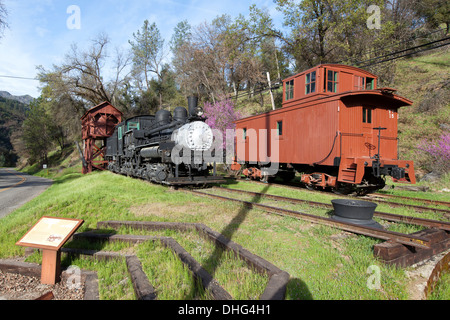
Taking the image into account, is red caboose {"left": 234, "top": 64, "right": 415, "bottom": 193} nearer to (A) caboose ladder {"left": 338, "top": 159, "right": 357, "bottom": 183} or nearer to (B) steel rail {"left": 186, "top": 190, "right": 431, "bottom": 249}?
(A) caboose ladder {"left": 338, "top": 159, "right": 357, "bottom": 183}

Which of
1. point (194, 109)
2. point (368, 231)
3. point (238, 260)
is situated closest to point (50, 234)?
point (238, 260)

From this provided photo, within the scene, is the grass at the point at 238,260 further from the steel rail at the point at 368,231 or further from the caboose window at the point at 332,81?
the caboose window at the point at 332,81

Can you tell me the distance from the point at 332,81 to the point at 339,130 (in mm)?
2850

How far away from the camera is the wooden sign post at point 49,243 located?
11.4 feet

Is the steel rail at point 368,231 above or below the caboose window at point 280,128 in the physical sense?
below

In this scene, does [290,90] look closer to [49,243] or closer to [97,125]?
[49,243]

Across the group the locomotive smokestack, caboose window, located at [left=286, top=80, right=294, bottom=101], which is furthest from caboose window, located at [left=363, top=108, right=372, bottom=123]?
the locomotive smokestack

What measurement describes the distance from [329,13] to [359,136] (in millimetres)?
14680

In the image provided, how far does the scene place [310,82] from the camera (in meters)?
10.9

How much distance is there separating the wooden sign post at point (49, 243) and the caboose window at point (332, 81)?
10.4 m

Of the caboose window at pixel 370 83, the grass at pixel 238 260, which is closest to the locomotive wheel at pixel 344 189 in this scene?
the grass at pixel 238 260

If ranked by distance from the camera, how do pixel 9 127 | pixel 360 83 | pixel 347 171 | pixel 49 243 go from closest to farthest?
pixel 49 243
pixel 347 171
pixel 360 83
pixel 9 127

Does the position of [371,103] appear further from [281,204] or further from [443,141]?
[443,141]
